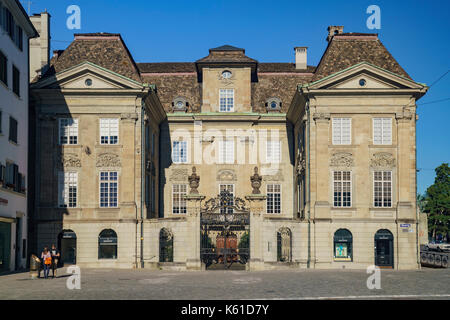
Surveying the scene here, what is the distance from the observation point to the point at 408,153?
4784 centimetres

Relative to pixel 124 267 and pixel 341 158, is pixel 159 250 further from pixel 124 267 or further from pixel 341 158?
pixel 341 158

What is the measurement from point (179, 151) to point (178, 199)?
14.7 ft

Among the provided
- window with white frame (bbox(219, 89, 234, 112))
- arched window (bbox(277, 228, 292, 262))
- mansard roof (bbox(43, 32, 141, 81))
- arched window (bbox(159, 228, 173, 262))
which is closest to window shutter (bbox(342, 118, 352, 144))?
arched window (bbox(277, 228, 292, 262))

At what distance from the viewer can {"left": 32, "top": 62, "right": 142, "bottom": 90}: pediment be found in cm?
4747

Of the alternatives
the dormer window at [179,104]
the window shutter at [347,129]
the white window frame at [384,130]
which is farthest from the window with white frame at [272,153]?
the white window frame at [384,130]

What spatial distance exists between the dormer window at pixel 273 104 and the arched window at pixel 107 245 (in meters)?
20.7

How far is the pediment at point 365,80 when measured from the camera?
47469 mm

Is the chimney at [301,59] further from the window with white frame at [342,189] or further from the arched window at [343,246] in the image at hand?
the arched window at [343,246]

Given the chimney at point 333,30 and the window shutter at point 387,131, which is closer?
the window shutter at point 387,131

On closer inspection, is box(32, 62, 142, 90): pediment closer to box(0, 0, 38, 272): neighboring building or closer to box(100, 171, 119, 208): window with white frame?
box(0, 0, 38, 272): neighboring building

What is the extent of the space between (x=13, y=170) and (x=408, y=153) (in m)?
28.6

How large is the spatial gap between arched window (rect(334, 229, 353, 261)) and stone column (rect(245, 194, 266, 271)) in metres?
6.57
